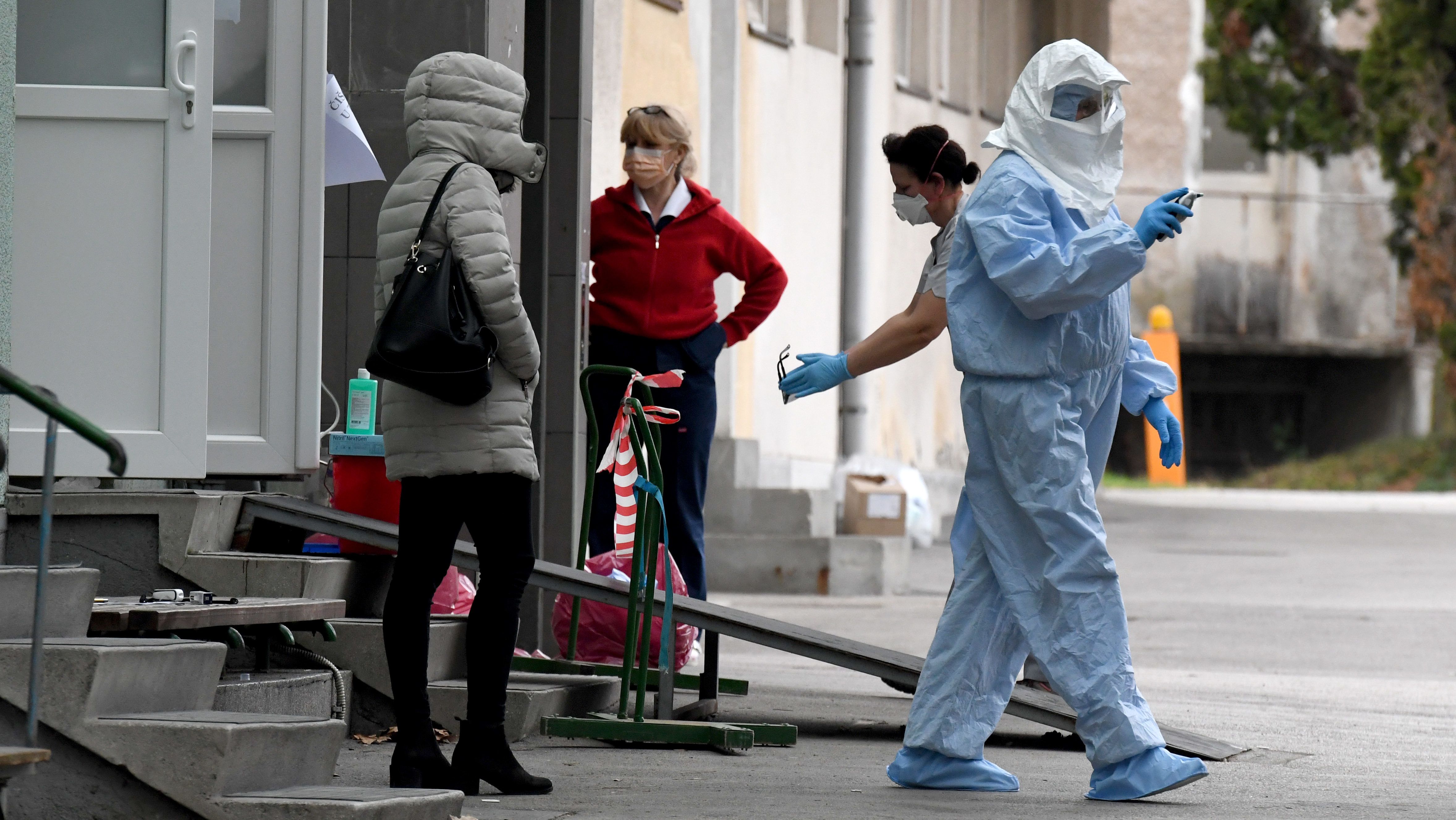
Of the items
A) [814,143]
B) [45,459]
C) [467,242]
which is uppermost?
[814,143]

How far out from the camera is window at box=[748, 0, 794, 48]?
14.9 m

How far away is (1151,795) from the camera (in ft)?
17.4

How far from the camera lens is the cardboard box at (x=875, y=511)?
1362cm

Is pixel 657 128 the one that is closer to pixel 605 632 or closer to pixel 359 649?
pixel 605 632

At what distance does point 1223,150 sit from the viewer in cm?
3078

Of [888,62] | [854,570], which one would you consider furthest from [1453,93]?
[854,570]

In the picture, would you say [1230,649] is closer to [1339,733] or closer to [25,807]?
[1339,733]

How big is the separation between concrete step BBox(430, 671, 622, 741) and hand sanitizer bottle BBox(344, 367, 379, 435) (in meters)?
0.93

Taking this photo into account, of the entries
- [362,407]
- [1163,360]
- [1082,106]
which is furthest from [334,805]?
[1163,360]

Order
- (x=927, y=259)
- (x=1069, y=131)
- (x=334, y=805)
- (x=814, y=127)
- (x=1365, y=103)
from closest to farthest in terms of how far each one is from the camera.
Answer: (x=334, y=805) → (x=1069, y=131) → (x=927, y=259) → (x=814, y=127) → (x=1365, y=103)

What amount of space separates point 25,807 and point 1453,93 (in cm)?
2588

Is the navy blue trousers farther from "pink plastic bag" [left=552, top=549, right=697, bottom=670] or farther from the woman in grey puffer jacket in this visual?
the woman in grey puffer jacket

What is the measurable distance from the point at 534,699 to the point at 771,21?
988 centimetres

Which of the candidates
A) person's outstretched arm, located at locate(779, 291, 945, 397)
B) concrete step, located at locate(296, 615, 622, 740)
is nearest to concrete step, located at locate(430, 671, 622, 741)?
concrete step, located at locate(296, 615, 622, 740)
